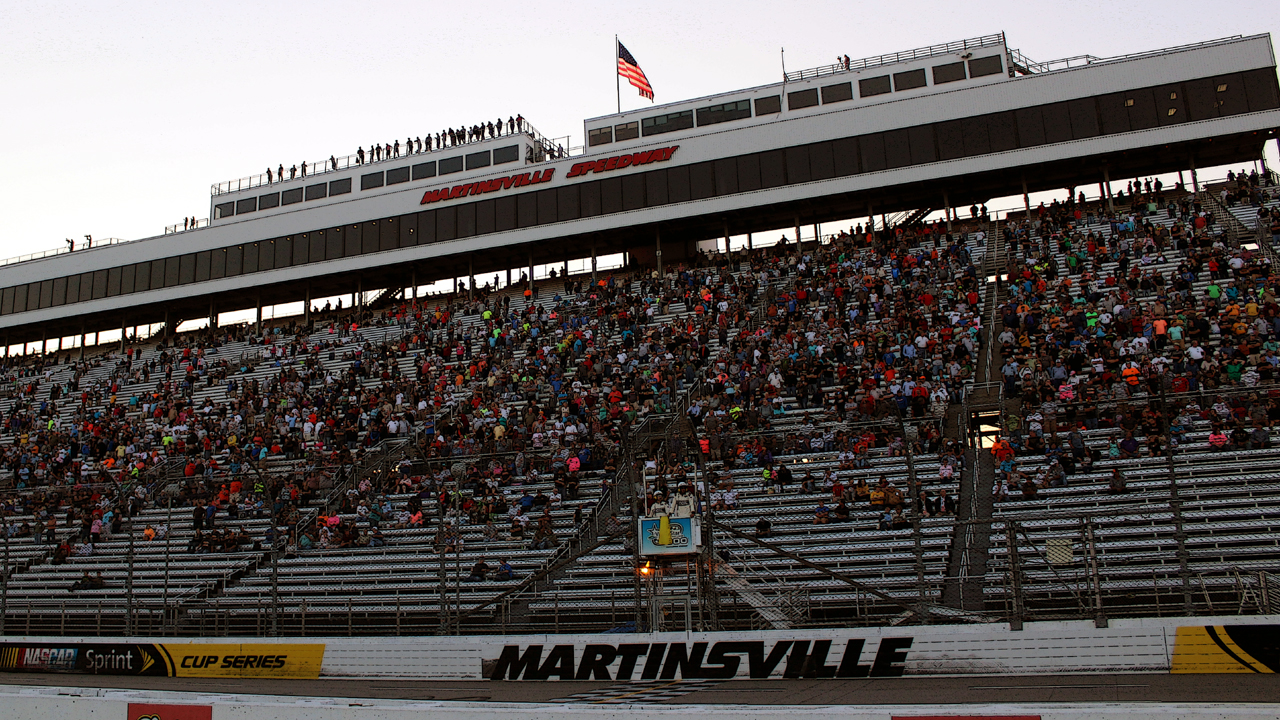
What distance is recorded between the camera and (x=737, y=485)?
20.3 metres

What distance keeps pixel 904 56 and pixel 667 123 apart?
9643 mm

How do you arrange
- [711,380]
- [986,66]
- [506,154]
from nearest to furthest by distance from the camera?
[711,380]
[986,66]
[506,154]

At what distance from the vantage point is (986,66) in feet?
129

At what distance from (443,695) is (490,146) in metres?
34.3

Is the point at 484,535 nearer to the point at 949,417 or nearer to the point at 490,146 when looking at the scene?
the point at 949,417

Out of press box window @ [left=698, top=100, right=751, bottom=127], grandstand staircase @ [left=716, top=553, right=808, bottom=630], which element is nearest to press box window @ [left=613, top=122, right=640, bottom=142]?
press box window @ [left=698, top=100, right=751, bottom=127]

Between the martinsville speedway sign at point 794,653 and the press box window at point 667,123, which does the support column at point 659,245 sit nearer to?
the press box window at point 667,123

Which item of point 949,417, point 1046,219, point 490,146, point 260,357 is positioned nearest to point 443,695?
point 949,417


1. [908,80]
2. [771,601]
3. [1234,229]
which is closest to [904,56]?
[908,80]

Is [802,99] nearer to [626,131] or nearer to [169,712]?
[626,131]

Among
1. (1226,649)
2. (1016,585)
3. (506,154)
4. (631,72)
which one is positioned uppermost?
(631,72)

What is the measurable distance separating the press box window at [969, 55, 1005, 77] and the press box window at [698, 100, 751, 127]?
339 inches

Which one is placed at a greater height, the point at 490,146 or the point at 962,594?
the point at 490,146

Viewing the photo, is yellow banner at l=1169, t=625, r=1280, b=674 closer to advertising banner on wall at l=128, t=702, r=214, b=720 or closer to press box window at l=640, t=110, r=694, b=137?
advertising banner on wall at l=128, t=702, r=214, b=720
